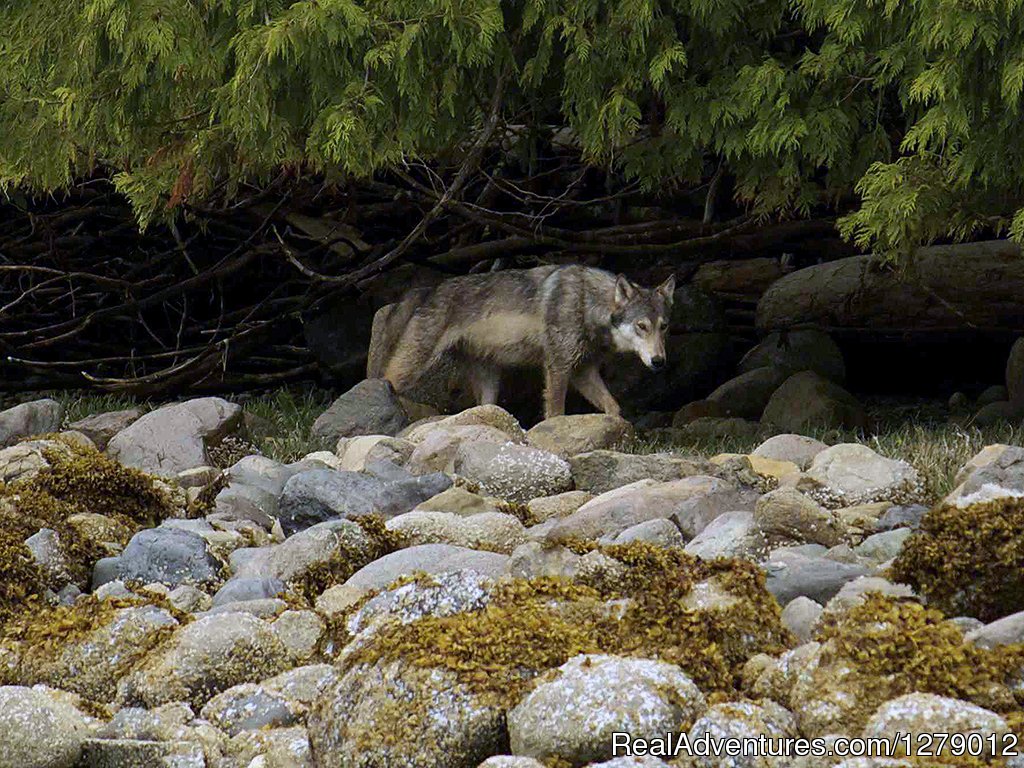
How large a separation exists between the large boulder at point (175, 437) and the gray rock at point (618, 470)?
2.42 metres

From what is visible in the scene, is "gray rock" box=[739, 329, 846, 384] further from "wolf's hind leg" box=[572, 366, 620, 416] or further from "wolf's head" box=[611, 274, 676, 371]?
"wolf's hind leg" box=[572, 366, 620, 416]

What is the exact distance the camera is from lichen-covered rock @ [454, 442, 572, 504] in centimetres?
648

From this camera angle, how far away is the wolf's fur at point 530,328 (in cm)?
955

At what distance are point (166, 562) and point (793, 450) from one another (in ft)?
10.5

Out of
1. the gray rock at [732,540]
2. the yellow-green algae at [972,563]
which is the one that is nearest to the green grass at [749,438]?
the gray rock at [732,540]

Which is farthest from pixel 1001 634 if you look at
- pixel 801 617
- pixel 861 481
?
pixel 861 481

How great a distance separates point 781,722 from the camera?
10.6 ft

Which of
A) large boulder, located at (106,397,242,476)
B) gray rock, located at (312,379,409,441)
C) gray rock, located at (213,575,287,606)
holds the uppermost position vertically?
gray rock, located at (213,575,287,606)

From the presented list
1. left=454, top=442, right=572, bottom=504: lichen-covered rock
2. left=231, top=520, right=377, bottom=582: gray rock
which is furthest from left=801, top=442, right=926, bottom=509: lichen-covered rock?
left=231, top=520, right=377, bottom=582: gray rock

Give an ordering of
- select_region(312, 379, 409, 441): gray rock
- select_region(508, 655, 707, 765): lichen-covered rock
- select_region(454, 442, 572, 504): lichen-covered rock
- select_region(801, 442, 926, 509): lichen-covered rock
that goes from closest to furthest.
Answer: select_region(508, 655, 707, 765): lichen-covered rock, select_region(801, 442, 926, 509): lichen-covered rock, select_region(454, 442, 572, 504): lichen-covered rock, select_region(312, 379, 409, 441): gray rock

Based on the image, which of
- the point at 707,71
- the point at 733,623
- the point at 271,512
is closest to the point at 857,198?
the point at 707,71

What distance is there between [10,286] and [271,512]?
326 inches

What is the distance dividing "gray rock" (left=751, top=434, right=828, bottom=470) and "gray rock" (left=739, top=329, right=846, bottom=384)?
117 inches

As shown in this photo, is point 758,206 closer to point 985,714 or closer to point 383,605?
point 383,605
